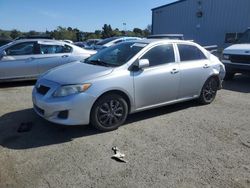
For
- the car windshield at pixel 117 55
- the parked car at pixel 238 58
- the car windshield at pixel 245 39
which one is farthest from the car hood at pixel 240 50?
the car windshield at pixel 117 55

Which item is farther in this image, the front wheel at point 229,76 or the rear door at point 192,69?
the front wheel at point 229,76

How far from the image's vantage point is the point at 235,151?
4.10 metres

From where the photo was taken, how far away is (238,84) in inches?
371

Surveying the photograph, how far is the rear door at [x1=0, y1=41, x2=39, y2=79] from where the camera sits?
8117mm

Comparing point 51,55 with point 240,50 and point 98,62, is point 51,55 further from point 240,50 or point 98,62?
point 240,50

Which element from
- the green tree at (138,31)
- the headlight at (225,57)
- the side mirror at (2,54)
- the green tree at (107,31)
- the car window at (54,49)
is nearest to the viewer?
the side mirror at (2,54)

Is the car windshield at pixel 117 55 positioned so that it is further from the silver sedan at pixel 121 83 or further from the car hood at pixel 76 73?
the car hood at pixel 76 73

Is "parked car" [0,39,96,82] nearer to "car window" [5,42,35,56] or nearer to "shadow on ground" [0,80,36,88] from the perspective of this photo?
"car window" [5,42,35,56]

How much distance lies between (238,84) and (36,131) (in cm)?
727

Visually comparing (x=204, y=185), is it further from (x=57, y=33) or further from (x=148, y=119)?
(x=57, y=33)

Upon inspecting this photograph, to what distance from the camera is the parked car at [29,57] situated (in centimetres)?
815

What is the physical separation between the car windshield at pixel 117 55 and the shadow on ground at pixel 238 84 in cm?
446

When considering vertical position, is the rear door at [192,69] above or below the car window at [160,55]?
below

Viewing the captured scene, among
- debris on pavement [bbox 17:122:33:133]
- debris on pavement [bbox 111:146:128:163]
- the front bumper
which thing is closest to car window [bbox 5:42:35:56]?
debris on pavement [bbox 17:122:33:133]
